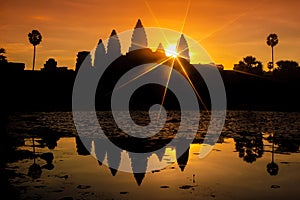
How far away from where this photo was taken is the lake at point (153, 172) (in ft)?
40.2

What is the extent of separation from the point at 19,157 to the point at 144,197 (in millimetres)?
9341

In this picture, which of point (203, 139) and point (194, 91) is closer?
point (203, 139)

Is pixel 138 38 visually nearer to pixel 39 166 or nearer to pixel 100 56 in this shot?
pixel 100 56

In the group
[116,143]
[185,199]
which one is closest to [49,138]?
[116,143]

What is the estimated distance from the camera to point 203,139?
26562 millimetres

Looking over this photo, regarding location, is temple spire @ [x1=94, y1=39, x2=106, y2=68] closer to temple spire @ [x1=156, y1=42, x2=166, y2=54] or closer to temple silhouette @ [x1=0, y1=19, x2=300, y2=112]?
temple silhouette @ [x1=0, y1=19, x2=300, y2=112]

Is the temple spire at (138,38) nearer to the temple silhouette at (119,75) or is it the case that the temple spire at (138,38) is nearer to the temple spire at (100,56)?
the temple silhouette at (119,75)

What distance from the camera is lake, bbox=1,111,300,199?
12258mm

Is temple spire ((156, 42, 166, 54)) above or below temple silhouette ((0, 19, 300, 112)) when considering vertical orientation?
above

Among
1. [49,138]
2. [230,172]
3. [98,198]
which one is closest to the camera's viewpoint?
[98,198]

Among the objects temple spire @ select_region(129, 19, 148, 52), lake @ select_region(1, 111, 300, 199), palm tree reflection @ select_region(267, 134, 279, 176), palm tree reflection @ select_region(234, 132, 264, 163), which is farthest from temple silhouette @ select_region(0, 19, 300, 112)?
palm tree reflection @ select_region(267, 134, 279, 176)

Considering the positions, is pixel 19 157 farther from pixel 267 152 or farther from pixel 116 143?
pixel 267 152

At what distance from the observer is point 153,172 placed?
52.2 ft

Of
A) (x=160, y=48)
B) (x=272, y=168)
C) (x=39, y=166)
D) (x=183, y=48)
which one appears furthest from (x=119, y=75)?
(x=272, y=168)
